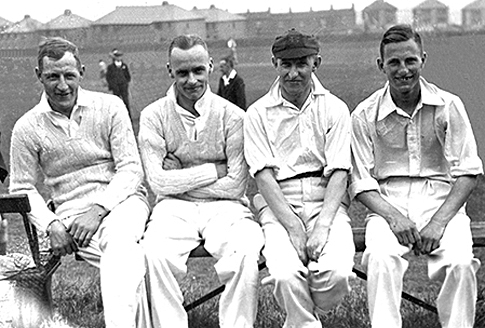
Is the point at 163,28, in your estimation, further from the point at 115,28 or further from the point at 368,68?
the point at 368,68

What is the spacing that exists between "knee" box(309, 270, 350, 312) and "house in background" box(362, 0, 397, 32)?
578 cm

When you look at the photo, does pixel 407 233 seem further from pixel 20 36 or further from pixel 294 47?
pixel 20 36

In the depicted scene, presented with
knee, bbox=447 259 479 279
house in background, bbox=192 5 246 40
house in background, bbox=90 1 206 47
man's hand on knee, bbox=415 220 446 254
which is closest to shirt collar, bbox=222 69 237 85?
house in background, bbox=192 5 246 40

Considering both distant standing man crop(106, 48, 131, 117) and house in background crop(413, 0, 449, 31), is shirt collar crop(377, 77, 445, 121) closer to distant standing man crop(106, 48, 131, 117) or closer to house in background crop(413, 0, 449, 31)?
house in background crop(413, 0, 449, 31)

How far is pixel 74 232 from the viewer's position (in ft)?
15.8

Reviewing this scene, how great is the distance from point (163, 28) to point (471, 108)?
149 inches

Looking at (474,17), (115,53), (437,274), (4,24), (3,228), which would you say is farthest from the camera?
(115,53)

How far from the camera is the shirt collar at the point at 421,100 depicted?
4824mm

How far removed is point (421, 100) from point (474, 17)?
4793 mm

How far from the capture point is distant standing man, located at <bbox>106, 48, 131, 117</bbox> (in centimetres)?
1136

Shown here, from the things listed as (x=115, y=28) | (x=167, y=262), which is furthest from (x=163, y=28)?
(x=167, y=262)

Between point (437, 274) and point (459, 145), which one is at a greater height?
point (459, 145)

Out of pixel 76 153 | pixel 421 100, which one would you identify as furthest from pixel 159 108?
pixel 421 100

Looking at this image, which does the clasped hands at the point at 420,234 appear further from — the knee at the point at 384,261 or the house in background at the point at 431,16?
the house in background at the point at 431,16
